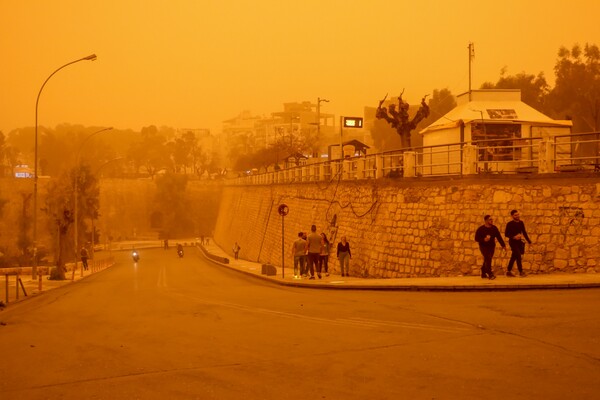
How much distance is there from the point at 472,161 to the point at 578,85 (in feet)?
131

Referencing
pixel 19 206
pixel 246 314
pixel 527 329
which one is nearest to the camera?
pixel 527 329

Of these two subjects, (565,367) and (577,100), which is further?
(577,100)

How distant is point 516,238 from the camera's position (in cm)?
1529

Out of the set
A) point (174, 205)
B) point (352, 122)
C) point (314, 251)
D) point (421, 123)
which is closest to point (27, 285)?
point (314, 251)

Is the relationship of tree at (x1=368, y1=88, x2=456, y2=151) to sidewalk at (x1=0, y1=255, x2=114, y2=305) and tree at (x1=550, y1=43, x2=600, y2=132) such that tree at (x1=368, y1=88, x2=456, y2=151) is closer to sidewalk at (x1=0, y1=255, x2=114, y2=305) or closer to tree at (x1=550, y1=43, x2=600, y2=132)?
tree at (x1=550, y1=43, x2=600, y2=132)

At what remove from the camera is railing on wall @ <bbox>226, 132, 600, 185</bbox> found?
1700 centimetres

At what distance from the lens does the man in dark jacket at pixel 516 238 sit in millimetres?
15117

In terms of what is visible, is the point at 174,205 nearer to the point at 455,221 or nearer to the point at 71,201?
the point at 71,201

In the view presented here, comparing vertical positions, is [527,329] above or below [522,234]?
below

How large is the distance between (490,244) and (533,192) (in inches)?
99.0

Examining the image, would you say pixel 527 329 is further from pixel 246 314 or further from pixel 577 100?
pixel 577 100

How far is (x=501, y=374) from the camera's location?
7223 mm

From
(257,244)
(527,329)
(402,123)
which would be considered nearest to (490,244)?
(527,329)

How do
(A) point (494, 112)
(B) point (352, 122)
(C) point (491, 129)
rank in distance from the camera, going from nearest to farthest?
(C) point (491, 129) → (A) point (494, 112) → (B) point (352, 122)
